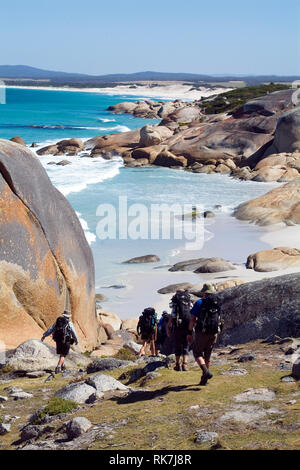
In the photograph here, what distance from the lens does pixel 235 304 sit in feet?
42.7

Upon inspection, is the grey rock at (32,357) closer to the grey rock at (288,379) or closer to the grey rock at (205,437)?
the grey rock at (288,379)

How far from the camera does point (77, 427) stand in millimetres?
7316

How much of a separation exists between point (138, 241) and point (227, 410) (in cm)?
2150

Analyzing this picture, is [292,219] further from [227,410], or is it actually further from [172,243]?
[227,410]

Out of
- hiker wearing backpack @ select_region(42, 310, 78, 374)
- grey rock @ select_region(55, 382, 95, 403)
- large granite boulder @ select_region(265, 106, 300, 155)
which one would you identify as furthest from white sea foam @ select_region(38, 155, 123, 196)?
grey rock @ select_region(55, 382, 95, 403)

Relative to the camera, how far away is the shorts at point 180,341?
10.1 m

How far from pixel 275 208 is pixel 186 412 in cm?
2604

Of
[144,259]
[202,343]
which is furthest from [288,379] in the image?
[144,259]

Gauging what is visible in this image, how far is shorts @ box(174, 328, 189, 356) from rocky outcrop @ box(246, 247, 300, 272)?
1280 centimetres

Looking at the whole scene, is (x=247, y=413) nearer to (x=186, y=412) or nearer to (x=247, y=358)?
(x=186, y=412)

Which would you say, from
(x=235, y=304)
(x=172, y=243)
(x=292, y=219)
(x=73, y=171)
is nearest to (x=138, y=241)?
(x=172, y=243)

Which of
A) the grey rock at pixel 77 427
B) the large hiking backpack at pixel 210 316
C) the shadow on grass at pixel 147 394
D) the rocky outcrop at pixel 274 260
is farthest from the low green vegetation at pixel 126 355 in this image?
the rocky outcrop at pixel 274 260

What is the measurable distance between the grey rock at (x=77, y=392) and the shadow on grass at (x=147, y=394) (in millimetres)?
417

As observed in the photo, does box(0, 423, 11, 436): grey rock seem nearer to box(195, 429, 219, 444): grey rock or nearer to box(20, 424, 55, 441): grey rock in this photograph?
box(20, 424, 55, 441): grey rock
